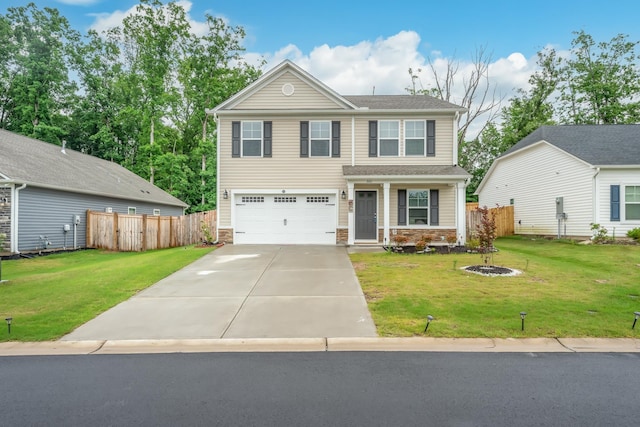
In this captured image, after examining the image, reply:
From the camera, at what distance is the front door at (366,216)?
15984mm

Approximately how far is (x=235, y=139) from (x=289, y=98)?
2991 mm

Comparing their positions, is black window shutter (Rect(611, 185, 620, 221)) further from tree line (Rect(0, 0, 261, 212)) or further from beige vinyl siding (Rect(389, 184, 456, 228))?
tree line (Rect(0, 0, 261, 212))

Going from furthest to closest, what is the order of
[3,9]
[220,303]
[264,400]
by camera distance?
[3,9] → [220,303] → [264,400]

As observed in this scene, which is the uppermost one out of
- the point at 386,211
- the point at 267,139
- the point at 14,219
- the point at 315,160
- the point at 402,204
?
the point at 267,139

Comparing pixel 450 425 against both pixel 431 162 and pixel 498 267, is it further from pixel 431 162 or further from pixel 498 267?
pixel 431 162

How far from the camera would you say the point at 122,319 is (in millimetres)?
6234

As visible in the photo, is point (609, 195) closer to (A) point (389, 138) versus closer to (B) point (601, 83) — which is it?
(A) point (389, 138)

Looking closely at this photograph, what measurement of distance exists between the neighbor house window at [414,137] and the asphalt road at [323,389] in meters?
12.4

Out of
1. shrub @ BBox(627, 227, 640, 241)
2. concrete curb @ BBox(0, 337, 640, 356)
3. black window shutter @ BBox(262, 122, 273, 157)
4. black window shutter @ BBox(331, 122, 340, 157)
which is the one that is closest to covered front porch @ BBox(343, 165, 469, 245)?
black window shutter @ BBox(331, 122, 340, 157)

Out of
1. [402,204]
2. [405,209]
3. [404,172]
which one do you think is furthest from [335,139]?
[405,209]

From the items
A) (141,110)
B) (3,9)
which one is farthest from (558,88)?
(3,9)

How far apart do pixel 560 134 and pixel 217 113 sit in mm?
17906

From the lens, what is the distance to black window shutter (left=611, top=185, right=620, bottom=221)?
16109mm

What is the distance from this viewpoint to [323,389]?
12.4 feet
